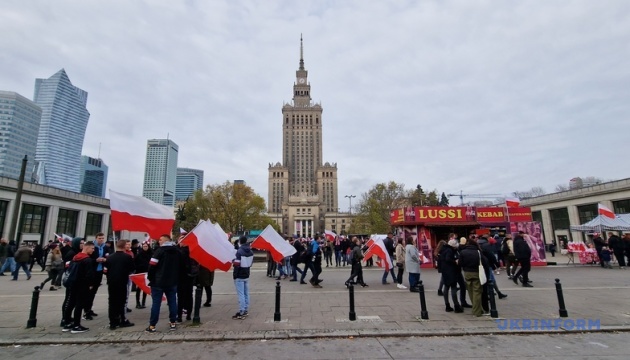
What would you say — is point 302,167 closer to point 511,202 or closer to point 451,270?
point 511,202

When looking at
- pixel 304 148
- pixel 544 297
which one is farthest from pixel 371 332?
pixel 304 148

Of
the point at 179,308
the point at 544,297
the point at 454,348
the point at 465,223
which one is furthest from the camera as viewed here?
the point at 465,223

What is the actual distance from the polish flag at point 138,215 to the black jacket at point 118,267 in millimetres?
1150

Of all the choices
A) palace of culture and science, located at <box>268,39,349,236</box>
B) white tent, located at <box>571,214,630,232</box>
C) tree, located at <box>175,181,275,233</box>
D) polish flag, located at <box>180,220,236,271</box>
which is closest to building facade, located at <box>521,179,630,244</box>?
white tent, located at <box>571,214,630,232</box>

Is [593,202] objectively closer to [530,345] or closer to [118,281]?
[530,345]

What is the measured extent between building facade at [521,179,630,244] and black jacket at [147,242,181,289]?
38.0 metres

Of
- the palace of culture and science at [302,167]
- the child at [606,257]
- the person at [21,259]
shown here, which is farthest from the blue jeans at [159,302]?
the palace of culture and science at [302,167]

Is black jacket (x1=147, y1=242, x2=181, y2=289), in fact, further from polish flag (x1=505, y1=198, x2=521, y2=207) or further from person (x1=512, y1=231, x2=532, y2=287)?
polish flag (x1=505, y1=198, x2=521, y2=207)

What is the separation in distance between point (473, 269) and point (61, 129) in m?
189

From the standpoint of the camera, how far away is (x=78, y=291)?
6.95m

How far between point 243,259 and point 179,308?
1.99 m

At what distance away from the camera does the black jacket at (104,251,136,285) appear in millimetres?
6965

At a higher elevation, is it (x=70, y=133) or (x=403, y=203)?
(x=70, y=133)

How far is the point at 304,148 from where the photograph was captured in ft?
484
